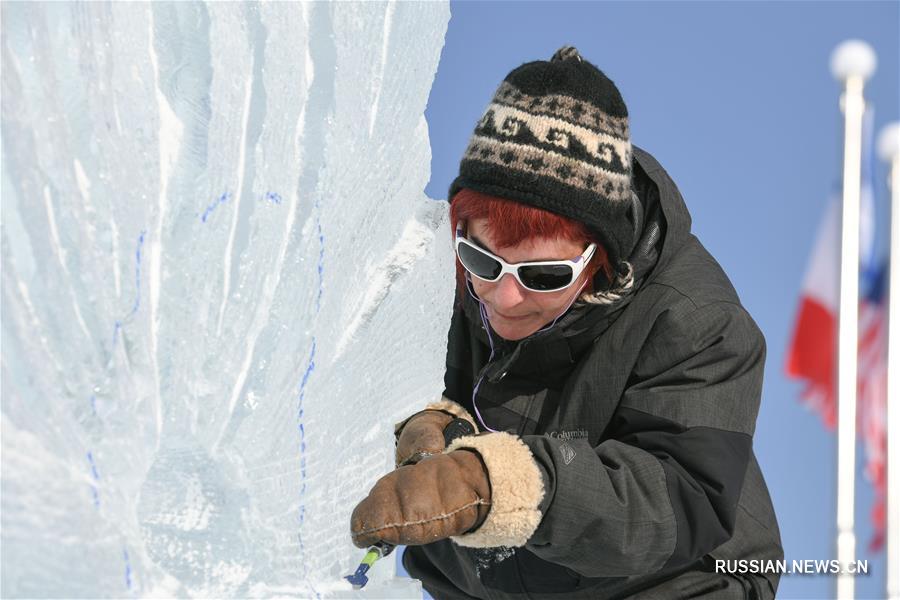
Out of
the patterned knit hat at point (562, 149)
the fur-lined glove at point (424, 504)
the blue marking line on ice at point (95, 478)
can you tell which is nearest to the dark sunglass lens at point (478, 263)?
the patterned knit hat at point (562, 149)

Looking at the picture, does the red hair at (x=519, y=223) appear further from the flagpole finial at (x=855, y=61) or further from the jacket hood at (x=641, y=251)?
the flagpole finial at (x=855, y=61)

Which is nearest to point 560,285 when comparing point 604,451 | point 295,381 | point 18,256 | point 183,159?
point 604,451

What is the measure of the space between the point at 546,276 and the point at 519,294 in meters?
0.06

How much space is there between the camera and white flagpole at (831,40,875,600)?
4.48 metres

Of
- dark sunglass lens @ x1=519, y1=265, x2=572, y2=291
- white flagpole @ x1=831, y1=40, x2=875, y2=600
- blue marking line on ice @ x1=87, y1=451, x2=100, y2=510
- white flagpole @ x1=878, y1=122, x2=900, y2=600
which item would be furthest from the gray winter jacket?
white flagpole @ x1=878, y1=122, x2=900, y2=600

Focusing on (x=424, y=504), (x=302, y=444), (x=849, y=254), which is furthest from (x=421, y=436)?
(x=849, y=254)

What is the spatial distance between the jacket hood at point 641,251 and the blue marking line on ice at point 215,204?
1.89ft

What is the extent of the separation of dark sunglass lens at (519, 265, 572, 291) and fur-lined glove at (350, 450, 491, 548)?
1.31ft

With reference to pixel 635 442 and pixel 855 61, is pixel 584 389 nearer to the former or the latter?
pixel 635 442

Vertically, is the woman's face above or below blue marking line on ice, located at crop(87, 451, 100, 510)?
above

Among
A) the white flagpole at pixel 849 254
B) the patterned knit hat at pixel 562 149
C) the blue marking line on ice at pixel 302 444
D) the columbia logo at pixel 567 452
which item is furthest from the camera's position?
the white flagpole at pixel 849 254

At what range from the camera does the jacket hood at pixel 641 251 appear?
1.82m

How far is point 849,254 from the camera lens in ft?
15.7

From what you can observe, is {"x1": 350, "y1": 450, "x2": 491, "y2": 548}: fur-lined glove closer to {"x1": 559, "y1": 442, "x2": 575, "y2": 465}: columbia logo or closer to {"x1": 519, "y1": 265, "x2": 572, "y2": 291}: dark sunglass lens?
{"x1": 559, "y1": 442, "x2": 575, "y2": 465}: columbia logo
